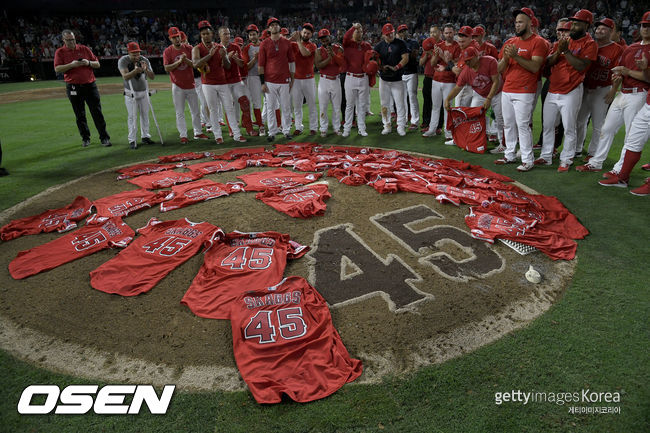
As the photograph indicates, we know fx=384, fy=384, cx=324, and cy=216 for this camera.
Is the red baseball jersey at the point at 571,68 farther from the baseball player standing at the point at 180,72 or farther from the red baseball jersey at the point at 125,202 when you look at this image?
the baseball player standing at the point at 180,72

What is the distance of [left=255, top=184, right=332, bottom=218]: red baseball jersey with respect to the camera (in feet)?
16.9

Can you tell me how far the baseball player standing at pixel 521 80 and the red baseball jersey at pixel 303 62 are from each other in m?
4.29

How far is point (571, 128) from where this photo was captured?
649cm

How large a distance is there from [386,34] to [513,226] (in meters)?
5.92

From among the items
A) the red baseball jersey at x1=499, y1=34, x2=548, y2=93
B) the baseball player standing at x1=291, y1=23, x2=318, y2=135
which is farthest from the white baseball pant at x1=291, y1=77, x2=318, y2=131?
the red baseball jersey at x1=499, y1=34, x2=548, y2=93

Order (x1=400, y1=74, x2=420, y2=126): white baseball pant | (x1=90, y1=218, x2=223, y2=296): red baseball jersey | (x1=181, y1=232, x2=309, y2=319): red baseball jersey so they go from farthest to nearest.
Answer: (x1=400, y1=74, x2=420, y2=126): white baseball pant, (x1=90, y1=218, x2=223, y2=296): red baseball jersey, (x1=181, y1=232, x2=309, y2=319): red baseball jersey

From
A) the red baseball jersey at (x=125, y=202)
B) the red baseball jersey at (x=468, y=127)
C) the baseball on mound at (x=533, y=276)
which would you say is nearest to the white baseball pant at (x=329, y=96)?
the red baseball jersey at (x=468, y=127)

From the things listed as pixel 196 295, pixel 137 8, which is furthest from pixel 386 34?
pixel 137 8

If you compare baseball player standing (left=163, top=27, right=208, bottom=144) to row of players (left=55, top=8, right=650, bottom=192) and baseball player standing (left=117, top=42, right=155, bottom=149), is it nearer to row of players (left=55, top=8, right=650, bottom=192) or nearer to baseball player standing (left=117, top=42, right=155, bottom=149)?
row of players (left=55, top=8, right=650, bottom=192)

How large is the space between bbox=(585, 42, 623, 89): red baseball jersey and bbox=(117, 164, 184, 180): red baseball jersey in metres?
7.52

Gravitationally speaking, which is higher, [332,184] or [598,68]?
[598,68]

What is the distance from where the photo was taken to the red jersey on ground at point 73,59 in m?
8.24

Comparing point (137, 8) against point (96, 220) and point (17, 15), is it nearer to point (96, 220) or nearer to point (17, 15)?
point (17, 15)

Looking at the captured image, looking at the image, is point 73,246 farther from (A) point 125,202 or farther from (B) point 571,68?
(B) point 571,68
